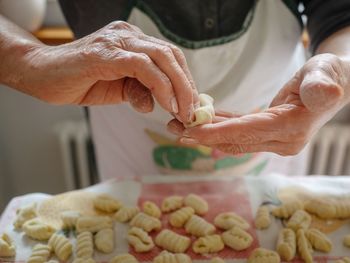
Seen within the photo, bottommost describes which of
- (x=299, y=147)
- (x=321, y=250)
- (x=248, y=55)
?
(x=321, y=250)

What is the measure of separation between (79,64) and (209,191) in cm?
40

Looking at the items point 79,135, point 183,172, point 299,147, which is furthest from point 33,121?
point 299,147

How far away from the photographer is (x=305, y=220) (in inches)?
30.2

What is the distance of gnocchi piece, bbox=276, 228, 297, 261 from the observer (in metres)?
0.69

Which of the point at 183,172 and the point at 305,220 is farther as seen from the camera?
the point at 183,172

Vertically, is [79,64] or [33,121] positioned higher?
[79,64]

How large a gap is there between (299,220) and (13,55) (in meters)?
0.54

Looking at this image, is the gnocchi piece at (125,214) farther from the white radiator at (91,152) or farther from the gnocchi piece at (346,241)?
the white radiator at (91,152)

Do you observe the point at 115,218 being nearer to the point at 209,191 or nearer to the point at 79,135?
the point at 209,191

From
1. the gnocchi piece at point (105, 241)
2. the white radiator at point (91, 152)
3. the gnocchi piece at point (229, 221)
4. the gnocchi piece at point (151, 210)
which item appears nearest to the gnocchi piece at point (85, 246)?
the gnocchi piece at point (105, 241)

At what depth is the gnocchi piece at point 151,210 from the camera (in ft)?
2.61

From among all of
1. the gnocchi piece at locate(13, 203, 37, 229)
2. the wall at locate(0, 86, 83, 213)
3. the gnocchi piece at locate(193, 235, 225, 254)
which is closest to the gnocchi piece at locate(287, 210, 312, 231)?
the gnocchi piece at locate(193, 235, 225, 254)

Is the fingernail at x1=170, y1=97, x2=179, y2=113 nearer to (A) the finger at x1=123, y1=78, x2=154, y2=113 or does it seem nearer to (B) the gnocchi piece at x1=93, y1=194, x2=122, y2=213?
(A) the finger at x1=123, y1=78, x2=154, y2=113

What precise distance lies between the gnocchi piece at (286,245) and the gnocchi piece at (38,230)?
0.38m
